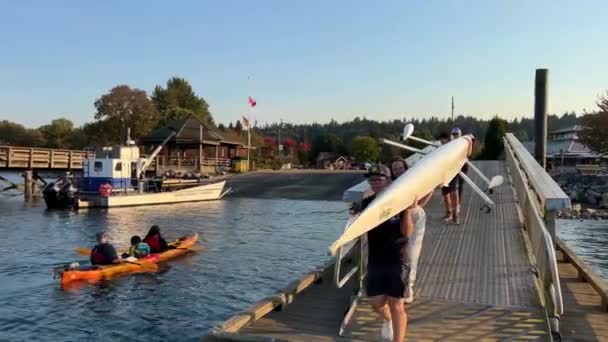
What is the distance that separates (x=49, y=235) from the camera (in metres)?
24.0

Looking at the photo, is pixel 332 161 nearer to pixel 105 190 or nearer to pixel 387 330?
pixel 105 190

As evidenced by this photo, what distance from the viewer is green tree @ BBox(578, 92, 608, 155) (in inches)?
2087

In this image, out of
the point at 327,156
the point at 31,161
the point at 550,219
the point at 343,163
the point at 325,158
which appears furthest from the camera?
the point at 327,156

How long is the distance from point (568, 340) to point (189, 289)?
9.96m

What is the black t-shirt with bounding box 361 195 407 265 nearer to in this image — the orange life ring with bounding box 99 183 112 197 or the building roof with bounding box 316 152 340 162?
the orange life ring with bounding box 99 183 112 197

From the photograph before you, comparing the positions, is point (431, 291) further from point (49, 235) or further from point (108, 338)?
point (49, 235)

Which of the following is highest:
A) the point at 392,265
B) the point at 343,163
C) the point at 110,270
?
the point at 343,163

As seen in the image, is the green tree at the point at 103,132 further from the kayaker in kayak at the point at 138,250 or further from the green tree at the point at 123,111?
the kayaker in kayak at the point at 138,250

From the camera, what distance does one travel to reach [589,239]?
2478 cm

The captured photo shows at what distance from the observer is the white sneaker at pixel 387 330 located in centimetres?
636

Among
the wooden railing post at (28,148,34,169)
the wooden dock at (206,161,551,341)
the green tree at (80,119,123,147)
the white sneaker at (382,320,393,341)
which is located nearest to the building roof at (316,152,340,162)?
the green tree at (80,119,123,147)

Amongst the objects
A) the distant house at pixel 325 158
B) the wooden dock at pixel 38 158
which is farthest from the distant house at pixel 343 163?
the wooden dock at pixel 38 158

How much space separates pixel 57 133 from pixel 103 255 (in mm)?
97415

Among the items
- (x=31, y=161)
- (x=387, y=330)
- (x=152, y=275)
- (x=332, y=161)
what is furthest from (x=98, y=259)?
(x=332, y=161)
